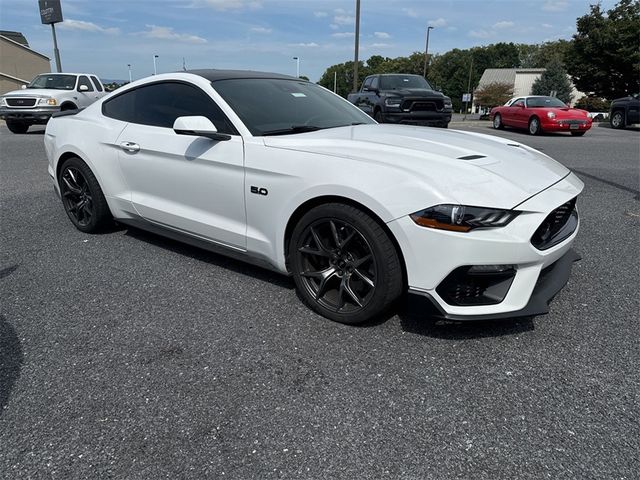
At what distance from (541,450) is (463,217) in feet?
3.50

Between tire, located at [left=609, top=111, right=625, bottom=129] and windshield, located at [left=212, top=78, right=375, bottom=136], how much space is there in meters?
19.5

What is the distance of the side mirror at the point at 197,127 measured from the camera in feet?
10.0

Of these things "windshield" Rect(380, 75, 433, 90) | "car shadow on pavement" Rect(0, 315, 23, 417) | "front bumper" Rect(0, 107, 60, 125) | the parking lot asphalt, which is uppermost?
"windshield" Rect(380, 75, 433, 90)

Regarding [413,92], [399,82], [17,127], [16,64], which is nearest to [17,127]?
[17,127]

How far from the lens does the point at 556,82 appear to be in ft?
173

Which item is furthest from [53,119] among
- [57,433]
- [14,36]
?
[14,36]

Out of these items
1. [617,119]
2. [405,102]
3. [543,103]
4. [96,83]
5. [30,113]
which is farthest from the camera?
[617,119]

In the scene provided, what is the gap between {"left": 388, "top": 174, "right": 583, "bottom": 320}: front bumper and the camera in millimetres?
2359

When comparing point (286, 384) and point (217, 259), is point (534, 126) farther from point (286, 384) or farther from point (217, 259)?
point (286, 384)

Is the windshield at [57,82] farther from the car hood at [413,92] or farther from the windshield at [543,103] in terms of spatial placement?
the windshield at [543,103]

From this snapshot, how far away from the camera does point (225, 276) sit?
360 cm

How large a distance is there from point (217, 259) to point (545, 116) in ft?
49.8

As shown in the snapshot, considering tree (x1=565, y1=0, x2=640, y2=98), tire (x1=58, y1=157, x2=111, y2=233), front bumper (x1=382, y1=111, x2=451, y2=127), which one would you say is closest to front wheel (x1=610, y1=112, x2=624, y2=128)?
front bumper (x1=382, y1=111, x2=451, y2=127)

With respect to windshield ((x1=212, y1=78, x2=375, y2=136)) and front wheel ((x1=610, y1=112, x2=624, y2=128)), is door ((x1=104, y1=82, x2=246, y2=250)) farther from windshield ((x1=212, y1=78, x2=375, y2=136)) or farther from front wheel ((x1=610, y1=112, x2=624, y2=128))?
front wheel ((x1=610, y1=112, x2=624, y2=128))
